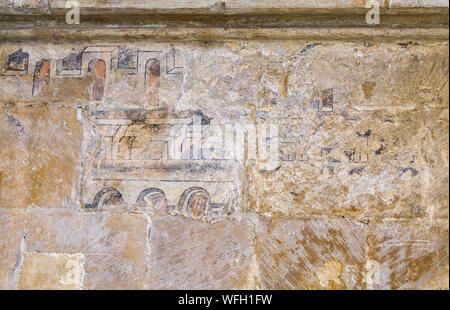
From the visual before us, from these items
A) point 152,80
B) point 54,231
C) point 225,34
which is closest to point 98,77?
point 152,80

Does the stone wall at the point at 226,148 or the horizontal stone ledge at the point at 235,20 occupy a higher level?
the horizontal stone ledge at the point at 235,20

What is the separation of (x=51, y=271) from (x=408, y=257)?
2.08 meters

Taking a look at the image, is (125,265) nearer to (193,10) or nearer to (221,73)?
(221,73)

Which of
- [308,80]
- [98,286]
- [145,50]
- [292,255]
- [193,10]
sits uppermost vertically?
[193,10]

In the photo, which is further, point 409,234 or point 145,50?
point 145,50

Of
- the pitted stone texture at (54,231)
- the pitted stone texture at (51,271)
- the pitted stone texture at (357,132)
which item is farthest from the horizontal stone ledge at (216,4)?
the pitted stone texture at (51,271)

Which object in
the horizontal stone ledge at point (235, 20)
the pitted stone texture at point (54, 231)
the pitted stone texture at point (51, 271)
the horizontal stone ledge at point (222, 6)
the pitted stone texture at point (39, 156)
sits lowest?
the pitted stone texture at point (51, 271)

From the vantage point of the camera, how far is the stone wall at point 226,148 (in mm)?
2271

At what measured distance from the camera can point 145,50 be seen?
2428 millimetres

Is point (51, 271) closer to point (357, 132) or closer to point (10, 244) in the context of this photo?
point (10, 244)

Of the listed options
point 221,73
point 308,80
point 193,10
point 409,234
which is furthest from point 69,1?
point 409,234

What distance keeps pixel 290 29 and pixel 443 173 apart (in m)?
1.24

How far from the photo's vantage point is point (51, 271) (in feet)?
7.52

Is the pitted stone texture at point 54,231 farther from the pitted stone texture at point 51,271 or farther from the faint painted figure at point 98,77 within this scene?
the faint painted figure at point 98,77
